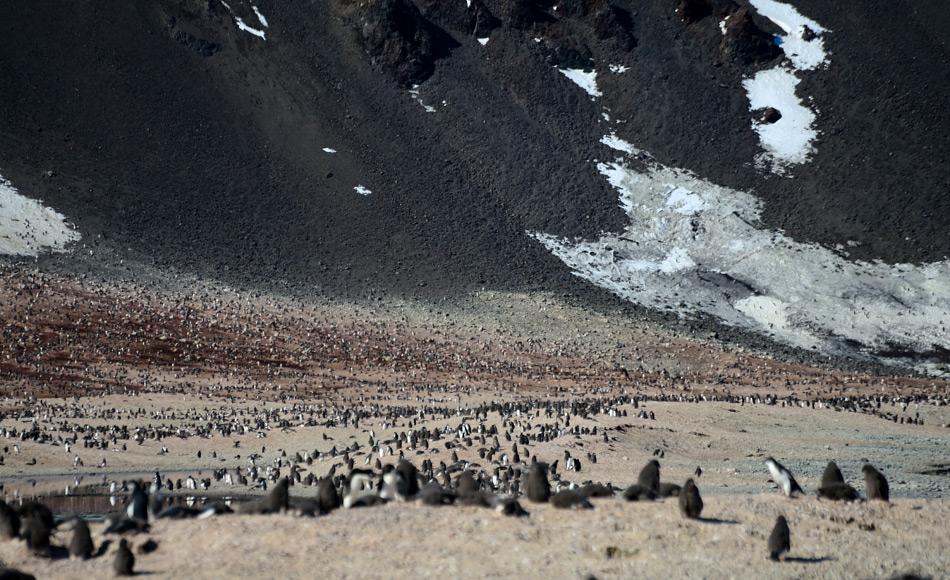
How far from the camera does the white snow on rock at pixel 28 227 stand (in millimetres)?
63562

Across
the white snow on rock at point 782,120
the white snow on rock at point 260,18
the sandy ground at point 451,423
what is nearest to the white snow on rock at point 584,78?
the white snow on rock at point 782,120

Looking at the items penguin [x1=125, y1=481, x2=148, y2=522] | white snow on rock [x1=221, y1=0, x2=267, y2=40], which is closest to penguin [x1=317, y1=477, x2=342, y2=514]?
penguin [x1=125, y1=481, x2=148, y2=522]

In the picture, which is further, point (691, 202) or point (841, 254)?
point (691, 202)

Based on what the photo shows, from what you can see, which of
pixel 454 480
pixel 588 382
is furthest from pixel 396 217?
pixel 454 480

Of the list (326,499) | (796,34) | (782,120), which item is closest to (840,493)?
(326,499)

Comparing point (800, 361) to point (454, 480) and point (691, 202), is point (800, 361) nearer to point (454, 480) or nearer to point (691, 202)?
point (691, 202)

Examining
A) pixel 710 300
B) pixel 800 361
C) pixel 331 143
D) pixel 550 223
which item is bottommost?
pixel 800 361

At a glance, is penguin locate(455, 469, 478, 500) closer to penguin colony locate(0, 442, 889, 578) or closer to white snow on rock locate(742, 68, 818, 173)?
penguin colony locate(0, 442, 889, 578)

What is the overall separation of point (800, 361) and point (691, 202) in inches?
928

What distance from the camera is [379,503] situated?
16.8 metres

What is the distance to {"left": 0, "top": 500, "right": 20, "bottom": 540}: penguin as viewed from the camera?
51.8 ft

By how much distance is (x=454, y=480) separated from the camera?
77.8ft

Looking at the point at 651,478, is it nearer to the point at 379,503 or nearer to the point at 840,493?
the point at 840,493

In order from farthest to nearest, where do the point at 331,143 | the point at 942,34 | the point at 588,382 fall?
the point at 942,34 < the point at 331,143 < the point at 588,382
